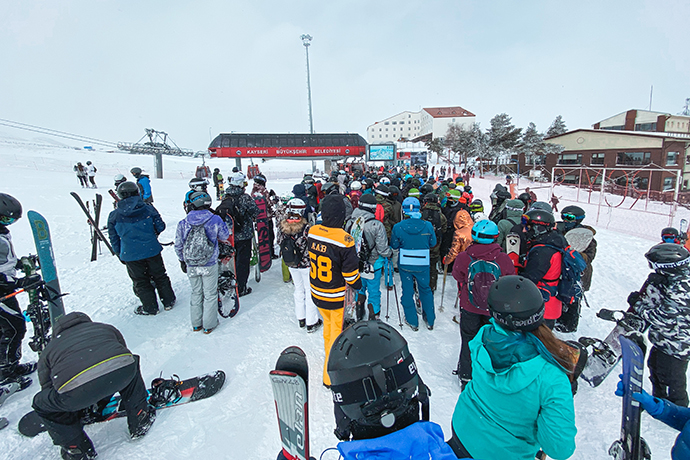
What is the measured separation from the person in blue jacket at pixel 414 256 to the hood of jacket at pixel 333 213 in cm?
140

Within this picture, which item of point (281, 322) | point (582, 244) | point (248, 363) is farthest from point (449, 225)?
point (248, 363)

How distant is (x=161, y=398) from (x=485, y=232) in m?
3.71

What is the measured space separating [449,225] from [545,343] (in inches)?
183

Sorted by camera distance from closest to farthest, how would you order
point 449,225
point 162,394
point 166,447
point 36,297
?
point 166,447, point 162,394, point 36,297, point 449,225

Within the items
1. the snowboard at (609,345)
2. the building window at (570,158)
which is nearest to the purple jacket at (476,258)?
the snowboard at (609,345)

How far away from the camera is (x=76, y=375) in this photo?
2.22 metres

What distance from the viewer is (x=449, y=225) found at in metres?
6.12

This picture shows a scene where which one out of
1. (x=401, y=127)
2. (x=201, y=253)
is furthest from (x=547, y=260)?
(x=401, y=127)

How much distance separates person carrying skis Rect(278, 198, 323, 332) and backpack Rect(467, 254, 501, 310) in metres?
2.04

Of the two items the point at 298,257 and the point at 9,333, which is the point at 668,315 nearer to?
the point at 298,257

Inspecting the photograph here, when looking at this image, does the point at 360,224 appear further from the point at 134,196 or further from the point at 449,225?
the point at 134,196

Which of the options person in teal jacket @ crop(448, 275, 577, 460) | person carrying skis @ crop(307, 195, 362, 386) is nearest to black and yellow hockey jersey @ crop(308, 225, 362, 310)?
person carrying skis @ crop(307, 195, 362, 386)

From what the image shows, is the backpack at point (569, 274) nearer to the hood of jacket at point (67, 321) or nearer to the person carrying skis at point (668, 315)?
the person carrying skis at point (668, 315)

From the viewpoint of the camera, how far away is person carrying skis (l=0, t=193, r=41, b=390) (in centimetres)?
318
